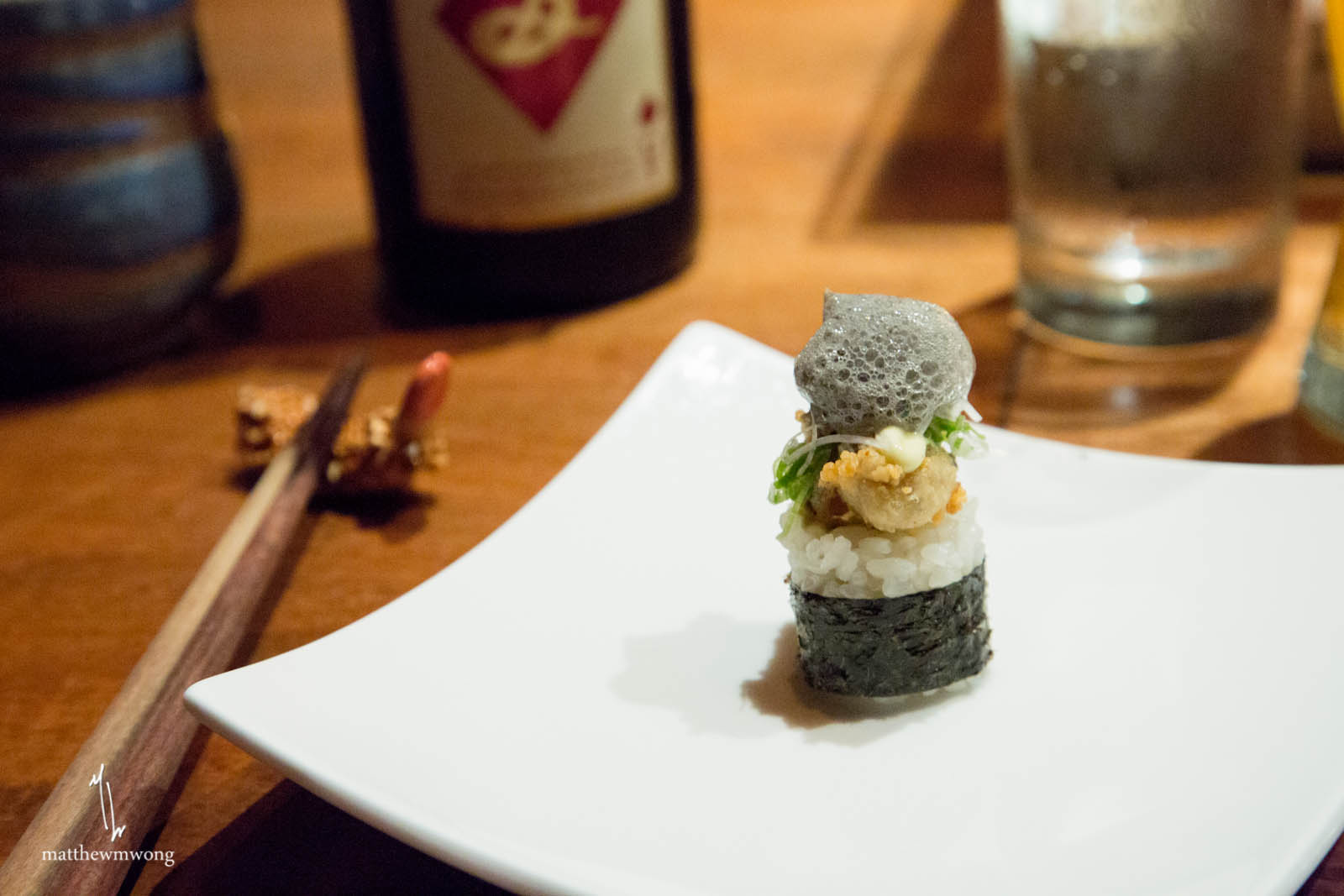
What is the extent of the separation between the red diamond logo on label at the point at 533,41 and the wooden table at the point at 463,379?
0.97ft

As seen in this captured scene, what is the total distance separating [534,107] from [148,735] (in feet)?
2.96

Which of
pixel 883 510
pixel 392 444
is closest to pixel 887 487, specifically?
pixel 883 510

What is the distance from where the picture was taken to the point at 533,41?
57.0 inches

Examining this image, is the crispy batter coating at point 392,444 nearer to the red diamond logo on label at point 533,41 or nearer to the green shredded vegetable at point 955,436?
the red diamond logo on label at point 533,41

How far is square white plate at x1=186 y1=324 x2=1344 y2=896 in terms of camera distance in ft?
2.14

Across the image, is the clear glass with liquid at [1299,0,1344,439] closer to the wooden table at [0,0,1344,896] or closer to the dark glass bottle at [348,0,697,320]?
the wooden table at [0,0,1344,896]

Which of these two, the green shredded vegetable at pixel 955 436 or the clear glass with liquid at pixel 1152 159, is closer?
the green shredded vegetable at pixel 955 436

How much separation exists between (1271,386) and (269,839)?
1065 mm

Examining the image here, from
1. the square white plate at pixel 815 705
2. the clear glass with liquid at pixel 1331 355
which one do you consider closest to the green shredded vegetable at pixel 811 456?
the square white plate at pixel 815 705

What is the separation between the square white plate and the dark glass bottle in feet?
1.91

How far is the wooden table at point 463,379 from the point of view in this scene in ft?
3.07

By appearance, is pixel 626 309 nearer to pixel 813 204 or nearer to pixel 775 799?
pixel 813 204

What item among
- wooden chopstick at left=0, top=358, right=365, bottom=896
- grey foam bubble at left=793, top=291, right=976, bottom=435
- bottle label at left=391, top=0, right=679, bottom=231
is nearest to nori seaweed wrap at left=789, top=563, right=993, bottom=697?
grey foam bubble at left=793, top=291, right=976, bottom=435

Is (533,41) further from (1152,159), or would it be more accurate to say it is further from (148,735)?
(148,735)
